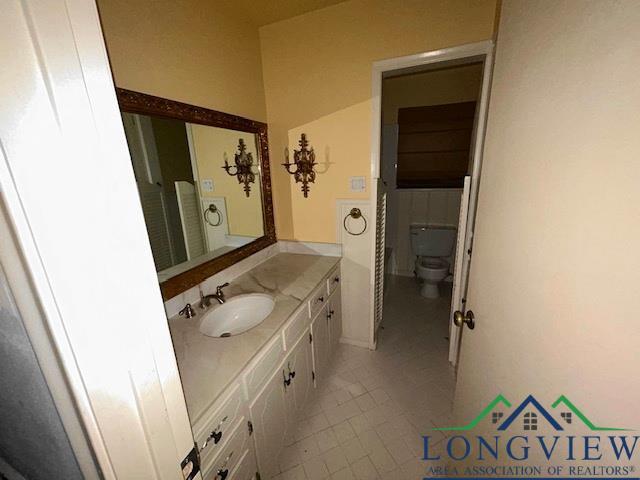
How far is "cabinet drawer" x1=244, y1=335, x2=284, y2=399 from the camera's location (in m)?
1.01

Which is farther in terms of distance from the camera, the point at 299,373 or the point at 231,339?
the point at 299,373

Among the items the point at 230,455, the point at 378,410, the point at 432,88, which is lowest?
the point at 378,410

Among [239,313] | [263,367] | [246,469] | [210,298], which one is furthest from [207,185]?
[246,469]

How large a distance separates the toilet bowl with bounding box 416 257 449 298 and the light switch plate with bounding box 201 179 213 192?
2281 mm

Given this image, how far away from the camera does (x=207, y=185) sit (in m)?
1.50

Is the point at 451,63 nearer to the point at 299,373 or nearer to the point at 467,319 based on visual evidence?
the point at 467,319

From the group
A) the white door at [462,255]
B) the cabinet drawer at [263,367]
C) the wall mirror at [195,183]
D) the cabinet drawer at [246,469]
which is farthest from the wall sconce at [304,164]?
the cabinet drawer at [246,469]

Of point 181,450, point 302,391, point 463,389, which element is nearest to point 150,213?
point 181,450

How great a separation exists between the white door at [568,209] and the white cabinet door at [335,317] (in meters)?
1.19

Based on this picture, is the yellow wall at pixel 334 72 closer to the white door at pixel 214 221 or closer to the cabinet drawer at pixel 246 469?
the white door at pixel 214 221

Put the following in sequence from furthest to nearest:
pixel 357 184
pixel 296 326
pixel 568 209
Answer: pixel 357 184, pixel 296 326, pixel 568 209

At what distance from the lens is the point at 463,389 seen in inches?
40.6

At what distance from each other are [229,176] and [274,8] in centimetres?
101

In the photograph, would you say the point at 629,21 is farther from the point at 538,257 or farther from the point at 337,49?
the point at 337,49
